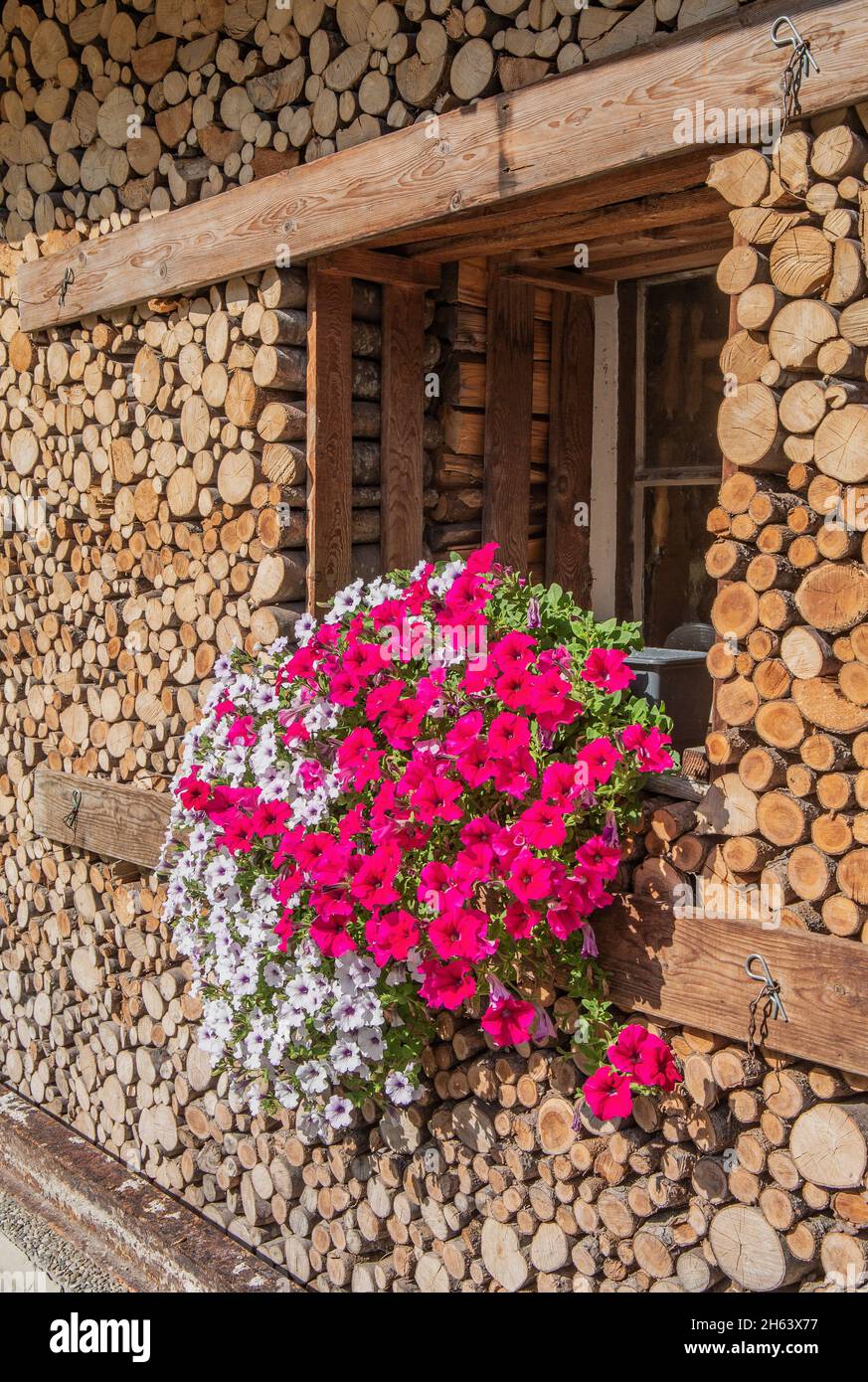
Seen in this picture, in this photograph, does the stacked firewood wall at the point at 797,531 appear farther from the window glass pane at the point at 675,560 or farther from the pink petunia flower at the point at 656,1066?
the window glass pane at the point at 675,560

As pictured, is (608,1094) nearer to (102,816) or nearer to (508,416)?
(508,416)

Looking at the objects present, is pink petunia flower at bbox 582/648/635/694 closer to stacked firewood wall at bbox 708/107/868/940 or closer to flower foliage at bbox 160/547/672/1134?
flower foliage at bbox 160/547/672/1134

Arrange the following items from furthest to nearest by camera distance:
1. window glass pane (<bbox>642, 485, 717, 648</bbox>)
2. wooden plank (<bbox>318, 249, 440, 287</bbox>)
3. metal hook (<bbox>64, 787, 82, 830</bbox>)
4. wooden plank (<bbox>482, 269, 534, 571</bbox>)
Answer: metal hook (<bbox>64, 787, 82, 830</bbox>)
window glass pane (<bbox>642, 485, 717, 648</bbox>)
wooden plank (<bbox>482, 269, 534, 571</bbox>)
wooden plank (<bbox>318, 249, 440, 287</bbox>)

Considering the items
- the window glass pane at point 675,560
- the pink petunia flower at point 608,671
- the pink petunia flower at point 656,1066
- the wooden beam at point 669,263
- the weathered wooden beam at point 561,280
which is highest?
the wooden beam at point 669,263

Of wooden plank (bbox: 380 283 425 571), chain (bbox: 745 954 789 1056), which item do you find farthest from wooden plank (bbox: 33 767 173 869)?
chain (bbox: 745 954 789 1056)

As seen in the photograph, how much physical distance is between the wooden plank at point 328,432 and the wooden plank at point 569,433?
2.35 ft

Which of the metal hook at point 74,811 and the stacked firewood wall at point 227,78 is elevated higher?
the stacked firewood wall at point 227,78

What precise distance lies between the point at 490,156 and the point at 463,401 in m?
0.85

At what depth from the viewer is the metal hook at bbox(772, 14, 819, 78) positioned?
2127mm

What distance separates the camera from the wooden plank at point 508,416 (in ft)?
11.6

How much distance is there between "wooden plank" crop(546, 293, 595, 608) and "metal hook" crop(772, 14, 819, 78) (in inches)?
61.7

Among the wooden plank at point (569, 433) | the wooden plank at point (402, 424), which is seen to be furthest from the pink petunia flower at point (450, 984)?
the wooden plank at point (569, 433)

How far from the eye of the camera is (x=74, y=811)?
→ 4.20 m

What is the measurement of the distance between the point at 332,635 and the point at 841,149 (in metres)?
1.45
